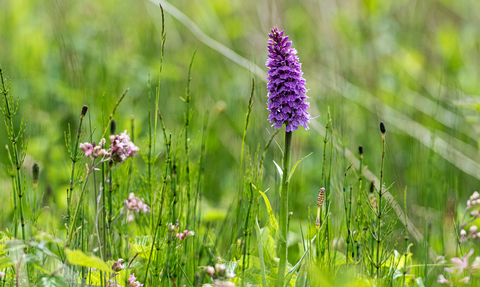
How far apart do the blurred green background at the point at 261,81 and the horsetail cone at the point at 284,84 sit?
1275 millimetres

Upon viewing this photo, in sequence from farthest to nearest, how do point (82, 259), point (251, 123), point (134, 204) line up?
point (251, 123) → point (134, 204) → point (82, 259)

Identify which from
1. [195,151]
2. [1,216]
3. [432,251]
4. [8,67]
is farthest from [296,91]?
[8,67]

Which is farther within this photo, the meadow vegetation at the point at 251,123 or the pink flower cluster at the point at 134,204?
the meadow vegetation at the point at 251,123

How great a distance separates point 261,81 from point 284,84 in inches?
105

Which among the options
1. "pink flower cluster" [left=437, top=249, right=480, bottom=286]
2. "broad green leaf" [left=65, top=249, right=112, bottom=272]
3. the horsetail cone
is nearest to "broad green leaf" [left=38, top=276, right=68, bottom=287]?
"broad green leaf" [left=65, top=249, right=112, bottom=272]

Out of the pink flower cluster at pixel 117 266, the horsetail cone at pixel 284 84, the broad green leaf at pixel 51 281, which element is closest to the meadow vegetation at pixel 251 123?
the horsetail cone at pixel 284 84

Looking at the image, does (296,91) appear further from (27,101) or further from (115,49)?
(115,49)

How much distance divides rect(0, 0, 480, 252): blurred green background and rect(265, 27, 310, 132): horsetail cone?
1.28 meters

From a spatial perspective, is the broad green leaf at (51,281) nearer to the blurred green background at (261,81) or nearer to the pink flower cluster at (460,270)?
the pink flower cluster at (460,270)

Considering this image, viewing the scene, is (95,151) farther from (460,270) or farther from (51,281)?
(460,270)

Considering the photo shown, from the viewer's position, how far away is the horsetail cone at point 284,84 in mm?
1228

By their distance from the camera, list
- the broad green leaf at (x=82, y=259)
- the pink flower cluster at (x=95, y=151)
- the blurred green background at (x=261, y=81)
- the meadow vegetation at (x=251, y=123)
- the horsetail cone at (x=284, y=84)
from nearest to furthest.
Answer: the broad green leaf at (x=82, y=259) < the pink flower cluster at (x=95, y=151) < the horsetail cone at (x=284, y=84) < the meadow vegetation at (x=251, y=123) < the blurred green background at (x=261, y=81)

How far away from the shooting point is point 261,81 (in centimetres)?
386

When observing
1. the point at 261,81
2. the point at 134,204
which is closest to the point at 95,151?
the point at 134,204
